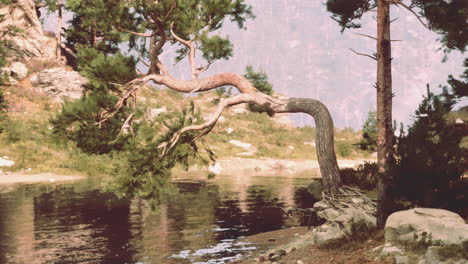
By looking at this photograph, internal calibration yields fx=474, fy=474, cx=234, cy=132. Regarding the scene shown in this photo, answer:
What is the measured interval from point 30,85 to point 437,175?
198ft

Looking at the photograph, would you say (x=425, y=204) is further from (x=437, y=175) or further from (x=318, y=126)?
(x=318, y=126)

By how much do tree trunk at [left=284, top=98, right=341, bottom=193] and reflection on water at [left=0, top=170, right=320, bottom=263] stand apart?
334 cm

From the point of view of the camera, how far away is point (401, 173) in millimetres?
10672

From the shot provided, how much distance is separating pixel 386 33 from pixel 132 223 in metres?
12.9

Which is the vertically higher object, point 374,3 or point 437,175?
point 374,3

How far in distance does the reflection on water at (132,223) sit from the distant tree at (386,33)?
503 centimetres

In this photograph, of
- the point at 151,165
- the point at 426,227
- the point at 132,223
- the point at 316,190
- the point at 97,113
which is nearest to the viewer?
the point at 426,227

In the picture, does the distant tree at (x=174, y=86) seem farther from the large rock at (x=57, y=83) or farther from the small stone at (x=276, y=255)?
the large rock at (x=57, y=83)

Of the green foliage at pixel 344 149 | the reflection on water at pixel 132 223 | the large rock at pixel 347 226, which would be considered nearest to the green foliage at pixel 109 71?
the reflection on water at pixel 132 223

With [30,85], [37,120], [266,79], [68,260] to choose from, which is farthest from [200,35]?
[30,85]

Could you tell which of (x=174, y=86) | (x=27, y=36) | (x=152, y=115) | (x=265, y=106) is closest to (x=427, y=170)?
(x=265, y=106)

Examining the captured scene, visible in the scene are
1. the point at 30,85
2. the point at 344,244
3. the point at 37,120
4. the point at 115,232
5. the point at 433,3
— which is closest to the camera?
the point at 344,244

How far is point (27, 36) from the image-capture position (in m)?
64.9

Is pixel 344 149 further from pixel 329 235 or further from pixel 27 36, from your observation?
pixel 329 235
